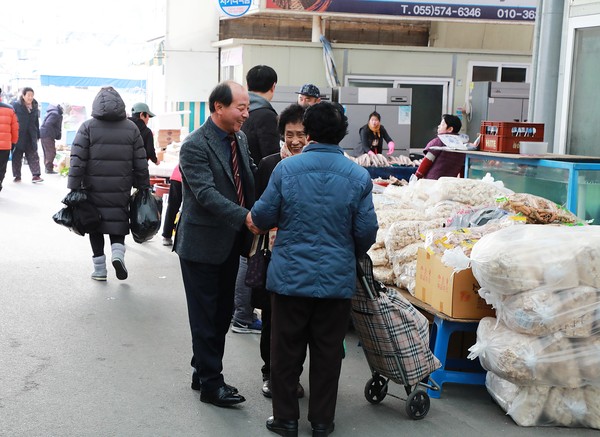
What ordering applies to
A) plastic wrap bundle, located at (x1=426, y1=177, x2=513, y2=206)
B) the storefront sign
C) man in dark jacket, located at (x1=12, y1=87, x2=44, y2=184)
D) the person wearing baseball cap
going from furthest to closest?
man in dark jacket, located at (x1=12, y1=87, x2=44, y2=184) < the storefront sign < the person wearing baseball cap < plastic wrap bundle, located at (x1=426, y1=177, x2=513, y2=206)

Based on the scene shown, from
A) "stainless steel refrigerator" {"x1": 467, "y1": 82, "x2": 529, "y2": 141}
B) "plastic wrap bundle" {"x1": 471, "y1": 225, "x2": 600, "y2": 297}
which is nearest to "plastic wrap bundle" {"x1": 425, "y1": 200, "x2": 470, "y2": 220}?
"plastic wrap bundle" {"x1": 471, "y1": 225, "x2": 600, "y2": 297}

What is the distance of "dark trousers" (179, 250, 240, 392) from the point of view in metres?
5.29

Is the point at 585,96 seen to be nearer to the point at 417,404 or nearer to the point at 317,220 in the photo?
the point at 417,404

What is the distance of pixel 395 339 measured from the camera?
5.18 metres

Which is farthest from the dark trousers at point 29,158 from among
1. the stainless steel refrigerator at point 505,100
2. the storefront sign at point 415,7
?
the stainless steel refrigerator at point 505,100

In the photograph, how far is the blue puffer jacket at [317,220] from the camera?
461 cm

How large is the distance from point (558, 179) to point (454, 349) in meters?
2.14

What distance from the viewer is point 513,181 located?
8422 mm

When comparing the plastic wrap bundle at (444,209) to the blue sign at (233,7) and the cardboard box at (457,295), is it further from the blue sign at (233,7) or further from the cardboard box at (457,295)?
the blue sign at (233,7)

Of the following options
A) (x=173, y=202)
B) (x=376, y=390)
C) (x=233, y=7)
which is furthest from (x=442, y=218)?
(x=233, y=7)

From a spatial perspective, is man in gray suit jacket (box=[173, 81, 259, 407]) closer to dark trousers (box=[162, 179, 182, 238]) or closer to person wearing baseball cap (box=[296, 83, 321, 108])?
person wearing baseball cap (box=[296, 83, 321, 108])

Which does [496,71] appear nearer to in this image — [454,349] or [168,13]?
[168,13]

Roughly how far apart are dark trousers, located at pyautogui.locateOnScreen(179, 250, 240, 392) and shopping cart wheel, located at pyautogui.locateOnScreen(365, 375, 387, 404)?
907 mm

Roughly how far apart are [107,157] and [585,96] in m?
4.85
